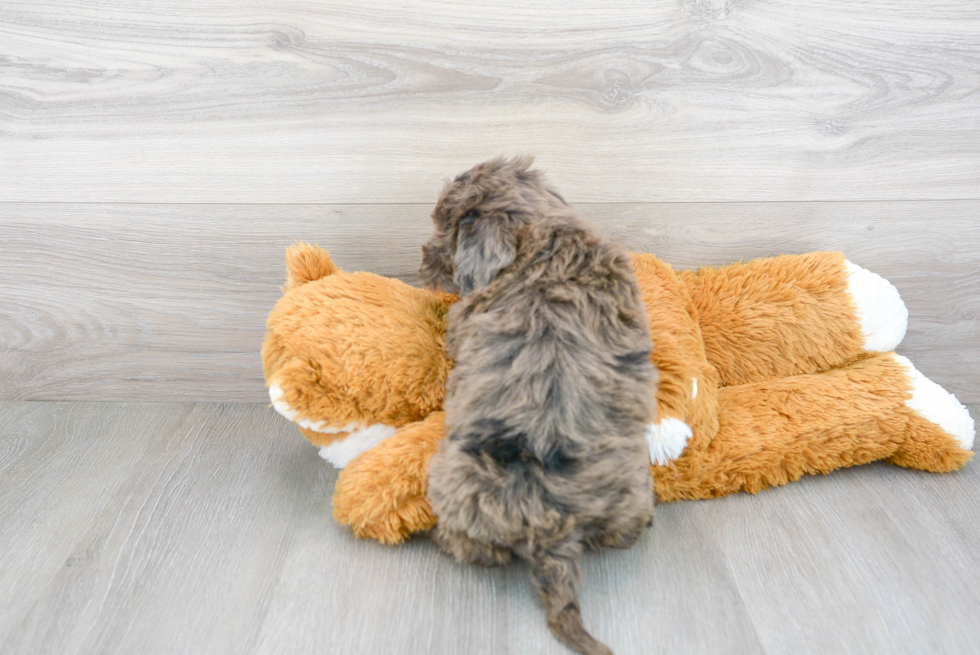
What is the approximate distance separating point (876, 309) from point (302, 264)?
0.87 m

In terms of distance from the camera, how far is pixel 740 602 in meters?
0.76

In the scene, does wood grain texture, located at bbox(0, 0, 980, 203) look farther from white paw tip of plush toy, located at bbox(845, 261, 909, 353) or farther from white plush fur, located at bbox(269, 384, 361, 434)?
white plush fur, located at bbox(269, 384, 361, 434)

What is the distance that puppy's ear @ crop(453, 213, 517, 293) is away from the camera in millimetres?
790

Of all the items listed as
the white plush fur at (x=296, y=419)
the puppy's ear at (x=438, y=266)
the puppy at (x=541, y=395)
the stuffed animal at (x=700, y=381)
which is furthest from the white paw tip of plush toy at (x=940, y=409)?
the white plush fur at (x=296, y=419)

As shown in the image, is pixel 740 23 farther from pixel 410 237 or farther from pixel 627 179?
pixel 410 237

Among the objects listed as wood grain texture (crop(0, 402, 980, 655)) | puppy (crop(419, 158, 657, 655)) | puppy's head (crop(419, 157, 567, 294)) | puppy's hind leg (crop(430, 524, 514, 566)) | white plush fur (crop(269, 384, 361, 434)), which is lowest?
wood grain texture (crop(0, 402, 980, 655))

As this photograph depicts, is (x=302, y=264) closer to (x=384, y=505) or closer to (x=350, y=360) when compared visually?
(x=350, y=360)

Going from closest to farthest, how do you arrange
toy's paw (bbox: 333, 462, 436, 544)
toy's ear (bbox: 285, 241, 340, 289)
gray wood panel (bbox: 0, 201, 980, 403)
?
toy's paw (bbox: 333, 462, 436, 544) → toy's ear (bbox: 285, 241, 340, 289) → gray wood panel (bbox: 0, 201, 980, 403)

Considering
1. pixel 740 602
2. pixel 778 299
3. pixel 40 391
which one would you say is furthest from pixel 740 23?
pixel 40 391

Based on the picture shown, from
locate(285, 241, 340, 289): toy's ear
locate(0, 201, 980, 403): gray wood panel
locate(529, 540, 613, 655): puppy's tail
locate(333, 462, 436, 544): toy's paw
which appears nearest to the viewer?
locate(529, 540, 613, 655): puppy's tail

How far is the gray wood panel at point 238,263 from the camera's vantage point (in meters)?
1.08

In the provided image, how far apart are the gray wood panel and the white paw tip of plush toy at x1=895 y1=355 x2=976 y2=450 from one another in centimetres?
21

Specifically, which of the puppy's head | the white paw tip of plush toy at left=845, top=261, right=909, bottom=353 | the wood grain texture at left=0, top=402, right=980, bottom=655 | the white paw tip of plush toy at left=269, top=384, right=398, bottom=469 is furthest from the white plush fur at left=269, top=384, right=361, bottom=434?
the white paw tip of plush toy at left=845, top=261, right=909, bottom=353

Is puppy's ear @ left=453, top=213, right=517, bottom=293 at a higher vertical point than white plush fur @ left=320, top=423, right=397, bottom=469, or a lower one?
higher
